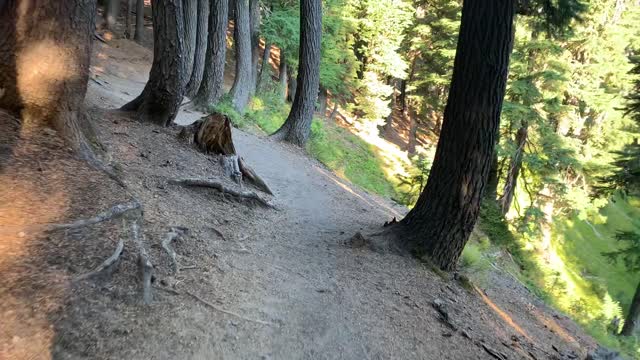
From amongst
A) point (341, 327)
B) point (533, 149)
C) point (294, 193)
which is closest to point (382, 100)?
point (533, 149)

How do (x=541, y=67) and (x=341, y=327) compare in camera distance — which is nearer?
(x=341, y=327)

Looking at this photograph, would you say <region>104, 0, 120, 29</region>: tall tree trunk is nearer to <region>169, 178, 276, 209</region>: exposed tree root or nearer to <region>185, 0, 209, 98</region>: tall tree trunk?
<region>185, 0, 209, 98</region>: tall tree trunk

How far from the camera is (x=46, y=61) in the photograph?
4.41 m

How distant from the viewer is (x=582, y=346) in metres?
7.64

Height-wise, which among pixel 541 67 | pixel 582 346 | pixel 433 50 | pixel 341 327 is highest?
pixel 433 50

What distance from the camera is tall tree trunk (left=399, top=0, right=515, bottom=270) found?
603 centimetres

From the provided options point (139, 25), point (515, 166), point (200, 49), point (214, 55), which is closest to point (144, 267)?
point (214, 55)

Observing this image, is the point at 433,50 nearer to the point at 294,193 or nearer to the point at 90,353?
the point at 294,193

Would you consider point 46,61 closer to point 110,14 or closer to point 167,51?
point 167,51

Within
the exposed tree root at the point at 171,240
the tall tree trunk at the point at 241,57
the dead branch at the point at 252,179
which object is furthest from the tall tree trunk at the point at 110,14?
the exposed tree root at the point at 171,240

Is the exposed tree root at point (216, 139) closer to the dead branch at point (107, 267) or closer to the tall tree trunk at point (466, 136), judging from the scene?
the tall tree trunk at point (466, 136)

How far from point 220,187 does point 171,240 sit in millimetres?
2351

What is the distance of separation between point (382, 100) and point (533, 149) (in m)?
12.7

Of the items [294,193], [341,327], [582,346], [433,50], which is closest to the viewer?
[341,327]
